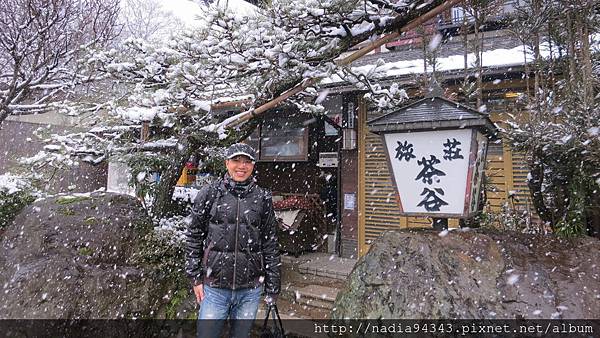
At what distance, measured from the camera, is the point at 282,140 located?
9.24 m

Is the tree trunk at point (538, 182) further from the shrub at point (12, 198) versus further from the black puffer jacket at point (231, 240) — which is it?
the shrub at point (12, 198)

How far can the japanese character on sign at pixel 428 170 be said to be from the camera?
3.14 metres

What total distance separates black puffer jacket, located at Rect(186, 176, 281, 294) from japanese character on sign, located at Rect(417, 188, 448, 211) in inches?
57.6

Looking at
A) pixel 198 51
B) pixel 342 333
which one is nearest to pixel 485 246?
pixel 342 333

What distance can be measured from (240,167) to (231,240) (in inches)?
25.5

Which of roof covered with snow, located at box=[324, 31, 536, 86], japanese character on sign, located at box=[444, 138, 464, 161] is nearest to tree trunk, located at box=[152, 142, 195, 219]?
roof covered with snow, located at box=[324, 31, 536, 86]

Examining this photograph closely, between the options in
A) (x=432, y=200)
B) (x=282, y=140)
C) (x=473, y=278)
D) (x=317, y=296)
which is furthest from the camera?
(x=282, y=140)

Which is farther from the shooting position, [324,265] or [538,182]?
[324,265]

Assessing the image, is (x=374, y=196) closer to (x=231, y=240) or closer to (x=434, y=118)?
(x=434, y=118)

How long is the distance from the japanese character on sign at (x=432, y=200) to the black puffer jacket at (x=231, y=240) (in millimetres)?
1462

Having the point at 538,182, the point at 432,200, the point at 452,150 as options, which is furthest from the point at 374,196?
the point at 452,150

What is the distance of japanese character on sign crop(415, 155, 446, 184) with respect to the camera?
3.14 metres

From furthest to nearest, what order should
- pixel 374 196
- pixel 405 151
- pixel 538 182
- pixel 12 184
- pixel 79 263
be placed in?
pixel 374 196
pixel 12 184
pixel 79 263
pixel 538 182
pixel 405 151

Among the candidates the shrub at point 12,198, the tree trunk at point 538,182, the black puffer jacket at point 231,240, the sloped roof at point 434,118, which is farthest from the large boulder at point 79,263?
the tree trunk at point 538,182
